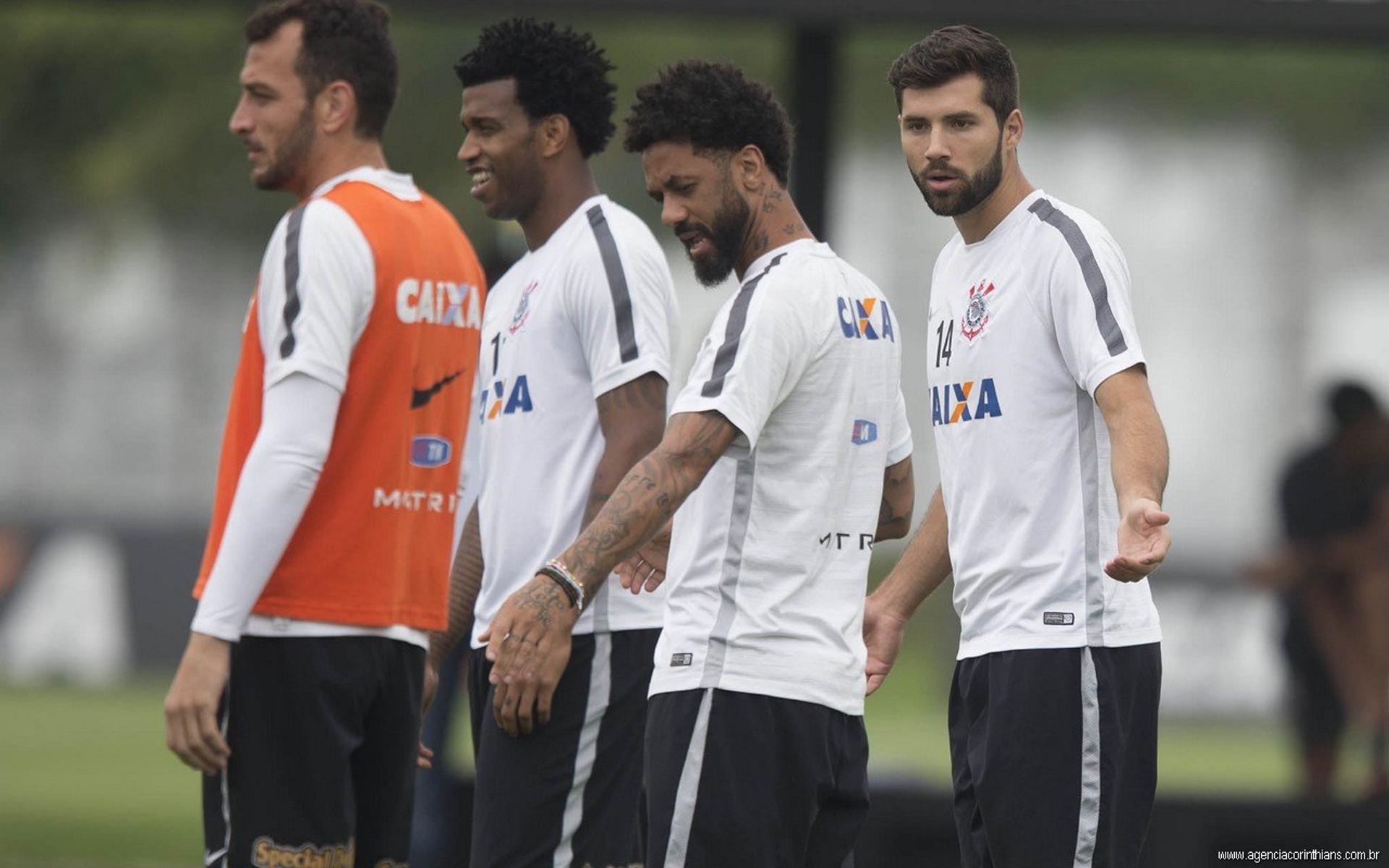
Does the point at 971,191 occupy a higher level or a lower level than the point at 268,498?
higher

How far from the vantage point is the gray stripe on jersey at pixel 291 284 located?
3.85 m

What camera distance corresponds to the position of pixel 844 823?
385cm

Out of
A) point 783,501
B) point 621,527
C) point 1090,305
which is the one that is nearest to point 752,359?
point 783,501

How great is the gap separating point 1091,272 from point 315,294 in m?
1.53

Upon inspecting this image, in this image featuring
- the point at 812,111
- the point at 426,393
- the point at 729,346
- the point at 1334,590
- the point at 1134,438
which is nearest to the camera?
the point at 1134,438

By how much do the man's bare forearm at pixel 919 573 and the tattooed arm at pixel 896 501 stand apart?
55 mm

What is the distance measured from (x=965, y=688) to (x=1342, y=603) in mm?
4880

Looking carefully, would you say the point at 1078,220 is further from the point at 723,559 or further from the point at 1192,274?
the point at 1192,274

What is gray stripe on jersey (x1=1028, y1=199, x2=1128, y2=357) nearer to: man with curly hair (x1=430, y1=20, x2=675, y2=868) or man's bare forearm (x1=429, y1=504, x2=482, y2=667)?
man with curly hair (x1=430, y1=20, x2=675, y2=868)

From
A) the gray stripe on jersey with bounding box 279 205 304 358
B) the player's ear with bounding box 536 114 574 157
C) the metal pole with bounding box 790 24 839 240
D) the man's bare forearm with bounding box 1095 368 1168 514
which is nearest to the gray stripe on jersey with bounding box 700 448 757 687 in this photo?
the man's bare forearm with bounding box 1095 368 1168 514

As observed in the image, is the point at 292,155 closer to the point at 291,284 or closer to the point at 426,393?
the point at 291,284

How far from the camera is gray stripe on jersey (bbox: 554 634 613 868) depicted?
13.7ft

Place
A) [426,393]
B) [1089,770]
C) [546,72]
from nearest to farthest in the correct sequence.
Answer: [1089,770]
[426,393]
[546,72]

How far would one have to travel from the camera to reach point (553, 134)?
Result: 183 inches
